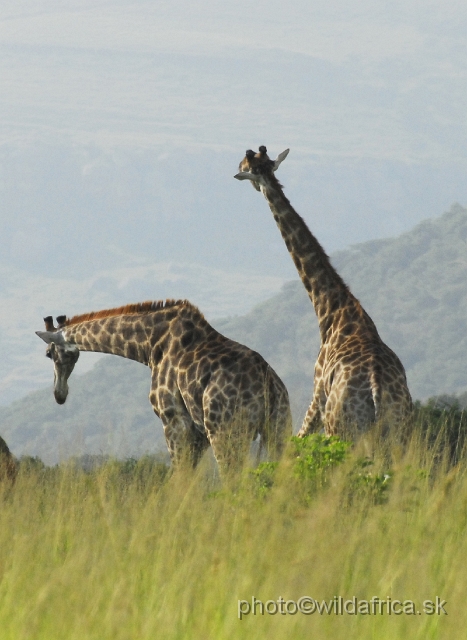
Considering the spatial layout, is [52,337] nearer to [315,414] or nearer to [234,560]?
[315,414]

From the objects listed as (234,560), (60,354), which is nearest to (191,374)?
(60,354)

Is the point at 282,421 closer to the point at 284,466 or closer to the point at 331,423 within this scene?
the point at 331,423

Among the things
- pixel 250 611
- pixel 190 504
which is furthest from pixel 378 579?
pixel 190 504

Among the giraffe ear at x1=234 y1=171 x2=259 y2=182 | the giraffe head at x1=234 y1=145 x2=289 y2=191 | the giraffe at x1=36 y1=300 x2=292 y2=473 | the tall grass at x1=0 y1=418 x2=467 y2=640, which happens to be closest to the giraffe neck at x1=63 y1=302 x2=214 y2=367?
the giraffe at x1=36 y1=300 x2=292 y2=473

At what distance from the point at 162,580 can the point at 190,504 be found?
1594mm

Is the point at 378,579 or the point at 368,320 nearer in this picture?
the point at 378,579

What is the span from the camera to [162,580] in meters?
6.64

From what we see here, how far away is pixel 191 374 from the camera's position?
38.2 feet

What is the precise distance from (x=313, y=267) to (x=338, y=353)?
1.62 metres

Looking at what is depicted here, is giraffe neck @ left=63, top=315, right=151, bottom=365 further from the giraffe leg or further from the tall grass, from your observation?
the tall grass

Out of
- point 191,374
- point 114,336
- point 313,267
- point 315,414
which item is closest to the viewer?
point 191,374

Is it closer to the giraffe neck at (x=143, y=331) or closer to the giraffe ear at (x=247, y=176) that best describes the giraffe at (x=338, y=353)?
the giraffe ear at (x=247, y=176)

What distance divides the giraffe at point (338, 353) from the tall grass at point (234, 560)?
1.97 m

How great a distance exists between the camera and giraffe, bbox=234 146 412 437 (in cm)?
1105
